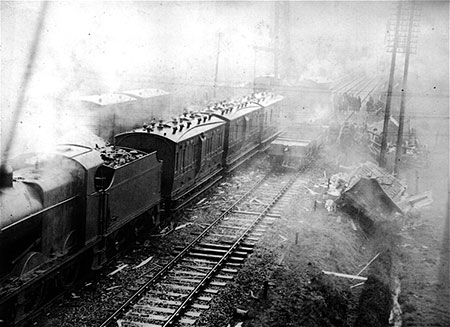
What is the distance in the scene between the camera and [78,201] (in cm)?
986

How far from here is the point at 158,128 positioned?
614 inches

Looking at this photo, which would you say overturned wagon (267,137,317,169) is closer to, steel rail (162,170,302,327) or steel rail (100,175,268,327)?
steel rail (162,170,302,327)

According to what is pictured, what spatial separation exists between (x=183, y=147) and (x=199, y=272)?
4791 millimetres

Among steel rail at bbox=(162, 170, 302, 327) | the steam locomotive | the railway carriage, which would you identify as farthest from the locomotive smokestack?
the railway carriage

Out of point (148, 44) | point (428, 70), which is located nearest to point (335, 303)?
point (148, 44)

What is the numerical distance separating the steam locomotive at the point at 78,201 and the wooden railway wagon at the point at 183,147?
0.03 metres

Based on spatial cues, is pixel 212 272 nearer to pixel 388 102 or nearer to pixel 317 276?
pixel 317 276

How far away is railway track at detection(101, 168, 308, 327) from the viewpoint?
9.54 meters

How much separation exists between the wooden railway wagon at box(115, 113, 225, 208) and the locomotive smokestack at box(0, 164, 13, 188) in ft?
21.5

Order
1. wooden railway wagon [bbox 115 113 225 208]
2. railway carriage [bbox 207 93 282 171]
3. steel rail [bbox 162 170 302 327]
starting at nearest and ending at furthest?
steel rail [bbox 162 170 302 327] < wooden railway wagon [bbox 115 113 225 208] < railway carriage [bbox 207 93 282 171]

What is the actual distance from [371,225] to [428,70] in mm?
31951

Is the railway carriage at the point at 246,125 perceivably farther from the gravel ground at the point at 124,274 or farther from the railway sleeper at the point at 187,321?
the railway sleeper at the point at 187,321

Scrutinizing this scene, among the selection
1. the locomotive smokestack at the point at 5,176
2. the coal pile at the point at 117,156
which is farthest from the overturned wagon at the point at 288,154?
the locomotive smokestack at the point at 5,176

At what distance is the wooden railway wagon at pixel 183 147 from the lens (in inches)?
576
